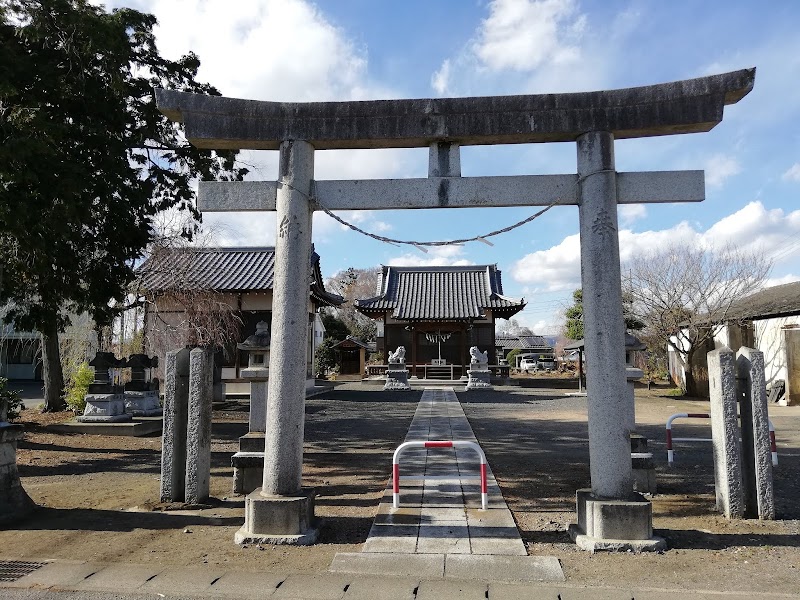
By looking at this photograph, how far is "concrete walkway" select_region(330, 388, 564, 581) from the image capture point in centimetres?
425

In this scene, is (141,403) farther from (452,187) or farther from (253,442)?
(452,187)

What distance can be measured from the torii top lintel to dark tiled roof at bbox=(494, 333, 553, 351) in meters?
55.3

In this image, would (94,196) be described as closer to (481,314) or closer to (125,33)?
(125,33)

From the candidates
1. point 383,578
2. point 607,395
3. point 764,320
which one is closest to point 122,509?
point 383,578

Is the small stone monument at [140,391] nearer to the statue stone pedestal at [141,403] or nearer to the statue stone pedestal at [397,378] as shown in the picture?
the statue stone pedestal at [141,403]

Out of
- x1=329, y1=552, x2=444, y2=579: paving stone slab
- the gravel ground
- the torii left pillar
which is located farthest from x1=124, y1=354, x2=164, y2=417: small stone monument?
x1=329, y1=552, x2=444, y2=579: paving stone slab

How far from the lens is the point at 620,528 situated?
4676 millimetres

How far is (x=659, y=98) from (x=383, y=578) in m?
4.99

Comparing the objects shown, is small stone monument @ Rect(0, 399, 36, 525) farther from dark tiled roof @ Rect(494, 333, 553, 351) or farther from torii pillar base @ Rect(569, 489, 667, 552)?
dark tiled roof @ Rect(494, 333, 553, 351)

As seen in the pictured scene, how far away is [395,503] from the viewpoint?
582 cm

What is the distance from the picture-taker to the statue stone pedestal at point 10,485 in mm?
5578

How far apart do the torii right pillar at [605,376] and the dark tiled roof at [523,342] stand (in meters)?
55.3

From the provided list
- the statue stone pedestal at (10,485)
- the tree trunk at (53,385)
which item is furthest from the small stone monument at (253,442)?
the tree trunk at (53,385)

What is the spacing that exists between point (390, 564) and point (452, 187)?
350 centimetres
